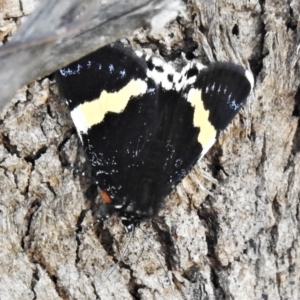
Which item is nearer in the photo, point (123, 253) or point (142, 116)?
point (123, 253)

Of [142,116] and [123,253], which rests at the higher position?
[142,116]

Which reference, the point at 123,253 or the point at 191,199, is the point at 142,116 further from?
the point at 123,253

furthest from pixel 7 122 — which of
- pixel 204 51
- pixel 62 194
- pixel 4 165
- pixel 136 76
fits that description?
pixel 204 51

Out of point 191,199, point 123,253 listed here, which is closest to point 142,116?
point 191,199

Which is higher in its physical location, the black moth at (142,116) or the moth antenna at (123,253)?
the black moth at (142,116)

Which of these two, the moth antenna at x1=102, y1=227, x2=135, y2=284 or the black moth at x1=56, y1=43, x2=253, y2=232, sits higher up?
the black moth at x1=56, y1=43, x2=253, y2=232
